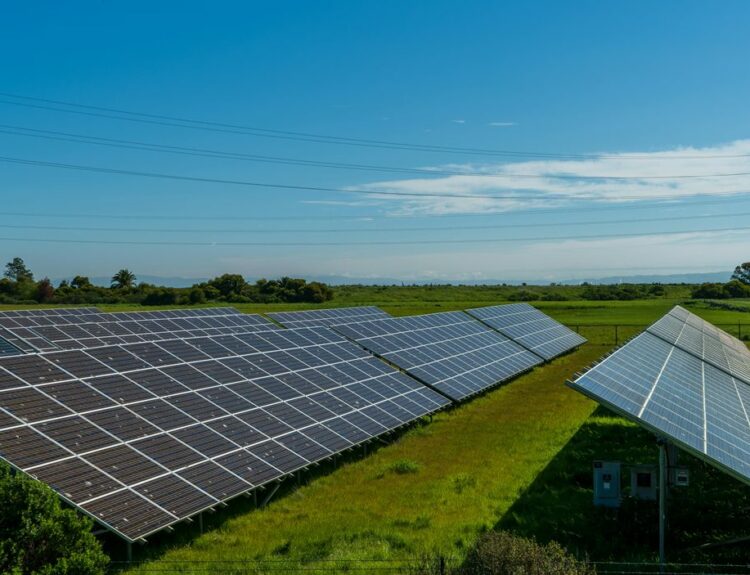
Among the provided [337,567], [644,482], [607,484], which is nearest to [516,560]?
[337,567]

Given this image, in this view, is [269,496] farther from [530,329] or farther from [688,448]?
[530,329]

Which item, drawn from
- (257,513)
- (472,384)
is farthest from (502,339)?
(257,513)

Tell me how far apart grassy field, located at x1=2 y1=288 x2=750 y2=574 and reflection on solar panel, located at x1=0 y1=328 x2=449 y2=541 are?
855 millimetres

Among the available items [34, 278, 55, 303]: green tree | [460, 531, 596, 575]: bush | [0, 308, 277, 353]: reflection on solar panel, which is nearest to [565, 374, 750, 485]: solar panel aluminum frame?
[460, 531, 596, 575]: bush

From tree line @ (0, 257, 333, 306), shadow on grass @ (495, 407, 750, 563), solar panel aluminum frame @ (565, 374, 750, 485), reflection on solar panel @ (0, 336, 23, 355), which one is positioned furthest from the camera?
tree line @ (0, 257, 333, 306)

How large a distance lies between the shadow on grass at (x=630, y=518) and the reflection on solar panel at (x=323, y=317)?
2303 cm

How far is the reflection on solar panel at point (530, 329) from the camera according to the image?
47.2 m

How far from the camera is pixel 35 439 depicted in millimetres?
13328

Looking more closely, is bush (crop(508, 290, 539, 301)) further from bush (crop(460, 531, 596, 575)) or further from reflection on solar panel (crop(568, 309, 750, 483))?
bush (crop(460, 531, 596, 575))

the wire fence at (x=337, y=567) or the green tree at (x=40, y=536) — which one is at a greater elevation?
the green tree at (x=40, y=536)

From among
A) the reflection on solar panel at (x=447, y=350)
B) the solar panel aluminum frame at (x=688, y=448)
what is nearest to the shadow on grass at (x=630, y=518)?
the solar panel aluminum frame at (x=688, y=448)

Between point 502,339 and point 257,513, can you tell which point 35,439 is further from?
point 502,339

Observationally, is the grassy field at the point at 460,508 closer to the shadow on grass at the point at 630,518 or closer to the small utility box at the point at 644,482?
the shadow on grass at the point at 630,518

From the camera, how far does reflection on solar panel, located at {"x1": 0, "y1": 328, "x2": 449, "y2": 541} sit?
13.1m
